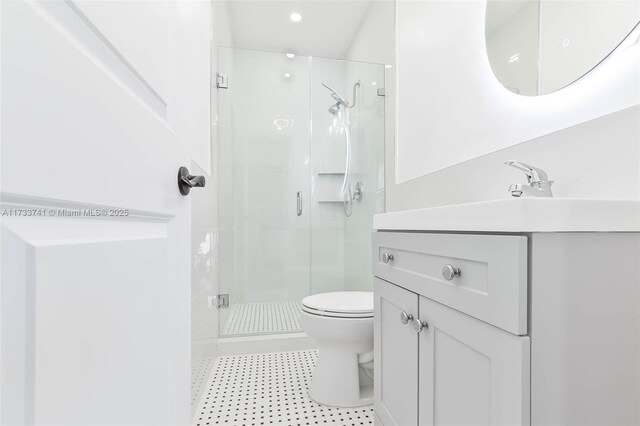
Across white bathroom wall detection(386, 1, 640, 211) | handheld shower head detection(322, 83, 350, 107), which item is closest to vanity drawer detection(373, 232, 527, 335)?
white bathroom wall detection(386, 1, 640, 211)

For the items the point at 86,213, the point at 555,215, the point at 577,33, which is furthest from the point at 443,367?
the point at 577,33

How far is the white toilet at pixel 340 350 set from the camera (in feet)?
4.24

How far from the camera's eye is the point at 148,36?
1.57ft

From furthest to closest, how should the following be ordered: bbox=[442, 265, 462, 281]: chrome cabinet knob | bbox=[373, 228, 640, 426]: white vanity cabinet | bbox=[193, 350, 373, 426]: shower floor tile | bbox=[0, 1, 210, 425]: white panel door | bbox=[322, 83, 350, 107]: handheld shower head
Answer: bbox=[322, 83, 350, 107]: handheld shower head, bbox=[193, 350, 373, 426]: shower floor tile, bbox=[442, 265, 462, 281]: chrome cabinet knob, bbox=[373, 228, 640, 426]: white vanity cabinet, bbox=[0, 1, 210, 425]: white panel door

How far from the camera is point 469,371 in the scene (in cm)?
57

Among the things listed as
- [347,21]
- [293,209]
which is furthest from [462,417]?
[347,21]

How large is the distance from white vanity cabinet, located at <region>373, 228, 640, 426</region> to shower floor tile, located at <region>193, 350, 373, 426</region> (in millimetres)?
795

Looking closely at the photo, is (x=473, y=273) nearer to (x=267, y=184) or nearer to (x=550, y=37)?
(x=550, y=37)

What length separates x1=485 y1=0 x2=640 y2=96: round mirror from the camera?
726mm

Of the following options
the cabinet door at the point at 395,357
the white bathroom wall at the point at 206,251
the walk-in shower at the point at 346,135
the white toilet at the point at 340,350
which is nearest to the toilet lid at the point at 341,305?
the white toilet at the point at 340,350

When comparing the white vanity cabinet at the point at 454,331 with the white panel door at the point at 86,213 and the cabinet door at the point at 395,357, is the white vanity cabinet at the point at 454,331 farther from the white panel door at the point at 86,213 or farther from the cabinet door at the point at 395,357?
the white panel door at the point at 86,213

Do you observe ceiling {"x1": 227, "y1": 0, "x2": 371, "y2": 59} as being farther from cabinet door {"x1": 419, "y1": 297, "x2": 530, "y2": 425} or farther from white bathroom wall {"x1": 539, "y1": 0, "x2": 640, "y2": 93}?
cabinet door {"x1": 419, "y1": 297, "x2": 530, "y2": 425}

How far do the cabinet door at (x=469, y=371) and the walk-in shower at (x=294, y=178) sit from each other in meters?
1.44

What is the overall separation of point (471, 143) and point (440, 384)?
0.86m
